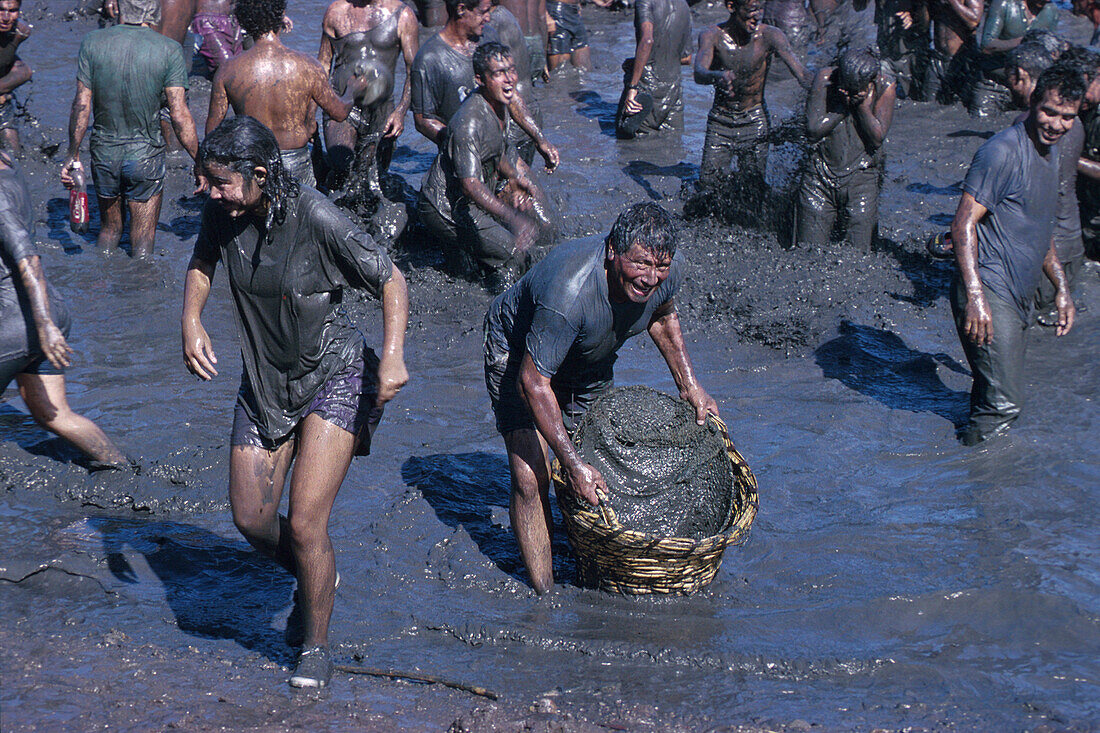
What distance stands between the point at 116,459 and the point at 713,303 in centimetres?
397

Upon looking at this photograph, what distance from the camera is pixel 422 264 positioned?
26.9 feet

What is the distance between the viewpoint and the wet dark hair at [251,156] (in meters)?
3.59

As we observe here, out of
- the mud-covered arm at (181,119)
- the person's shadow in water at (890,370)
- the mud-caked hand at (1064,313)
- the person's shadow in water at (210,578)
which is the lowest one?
the person's shadow in water at (210,578)

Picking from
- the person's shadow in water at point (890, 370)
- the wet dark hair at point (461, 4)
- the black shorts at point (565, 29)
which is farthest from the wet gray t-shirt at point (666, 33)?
the person's shadow in water at point (890, 370)

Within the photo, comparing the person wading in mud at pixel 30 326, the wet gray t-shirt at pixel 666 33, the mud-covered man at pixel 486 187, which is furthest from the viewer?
the wet gray t-shirt at pixel 666 33

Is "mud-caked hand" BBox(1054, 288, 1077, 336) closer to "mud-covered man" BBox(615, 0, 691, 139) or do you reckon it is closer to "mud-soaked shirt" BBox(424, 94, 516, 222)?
"mud-soaked shirt" BBox(424, 94, 516, 222)

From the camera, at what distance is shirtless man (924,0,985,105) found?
1094cm

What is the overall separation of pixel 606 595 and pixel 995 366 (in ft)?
8.06

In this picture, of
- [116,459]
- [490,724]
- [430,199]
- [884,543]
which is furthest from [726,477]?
[430,199]

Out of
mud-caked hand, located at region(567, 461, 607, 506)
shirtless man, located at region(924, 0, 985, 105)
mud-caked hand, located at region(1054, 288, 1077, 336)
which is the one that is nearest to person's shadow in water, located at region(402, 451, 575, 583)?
mud-caked hand, located at region(567, 461, 607, 506)

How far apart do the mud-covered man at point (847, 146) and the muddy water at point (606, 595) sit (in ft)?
0.83

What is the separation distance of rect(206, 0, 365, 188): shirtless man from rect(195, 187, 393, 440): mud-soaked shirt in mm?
3176

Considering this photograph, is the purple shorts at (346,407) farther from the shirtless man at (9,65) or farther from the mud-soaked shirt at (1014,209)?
the shirtless man at (9,65)

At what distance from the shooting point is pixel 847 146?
7.58 m
